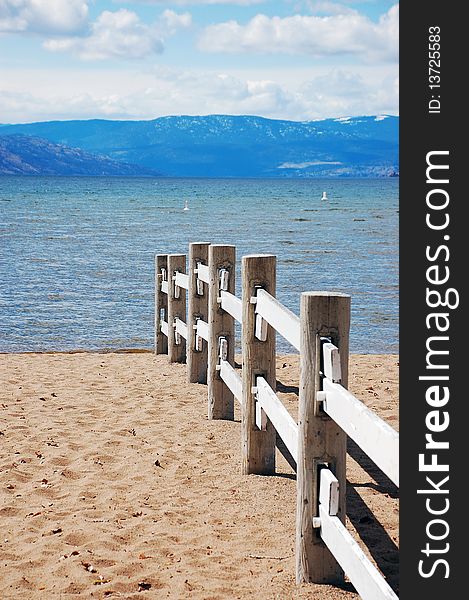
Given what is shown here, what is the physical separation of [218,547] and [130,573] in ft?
1.98

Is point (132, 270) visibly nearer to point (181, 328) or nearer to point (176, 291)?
point (176, 291)

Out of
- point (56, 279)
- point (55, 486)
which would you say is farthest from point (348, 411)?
point (56, 279)

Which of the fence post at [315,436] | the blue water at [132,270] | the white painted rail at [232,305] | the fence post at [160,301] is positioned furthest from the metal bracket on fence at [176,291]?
the fence post at [315,436]

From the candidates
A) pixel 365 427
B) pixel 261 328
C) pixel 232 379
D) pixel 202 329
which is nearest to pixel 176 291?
pixel 202 329

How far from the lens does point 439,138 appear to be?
309cm

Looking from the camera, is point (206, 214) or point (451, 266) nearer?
point (451, 266)

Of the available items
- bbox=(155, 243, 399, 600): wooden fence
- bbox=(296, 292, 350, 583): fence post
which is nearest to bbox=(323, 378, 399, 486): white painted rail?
bbox=(155, 243, 399, 600): wooden fence

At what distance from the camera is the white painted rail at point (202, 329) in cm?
921

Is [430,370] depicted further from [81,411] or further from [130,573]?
[81,411]

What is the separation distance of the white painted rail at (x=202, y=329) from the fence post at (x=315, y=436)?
453 cm

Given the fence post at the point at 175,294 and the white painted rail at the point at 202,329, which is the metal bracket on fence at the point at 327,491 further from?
the fence post at the point at 175,294

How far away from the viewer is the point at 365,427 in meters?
3.84

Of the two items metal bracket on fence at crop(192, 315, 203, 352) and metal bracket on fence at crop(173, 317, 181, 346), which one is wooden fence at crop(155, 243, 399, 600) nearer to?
metal bracket on fence at crop(192, 315, 203, 352)

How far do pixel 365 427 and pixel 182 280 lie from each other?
7178mm
